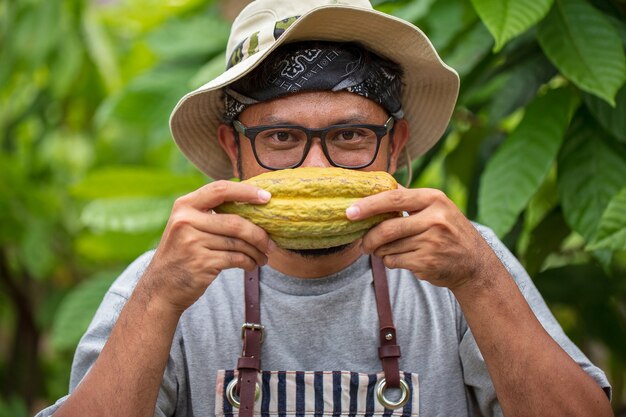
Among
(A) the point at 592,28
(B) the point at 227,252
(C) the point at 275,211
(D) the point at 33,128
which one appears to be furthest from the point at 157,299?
(D) the point at 33,128

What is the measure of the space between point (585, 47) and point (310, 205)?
33.9 inches

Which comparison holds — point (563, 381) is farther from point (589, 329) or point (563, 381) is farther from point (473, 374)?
point (589, 329)

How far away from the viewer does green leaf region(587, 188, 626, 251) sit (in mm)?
1853

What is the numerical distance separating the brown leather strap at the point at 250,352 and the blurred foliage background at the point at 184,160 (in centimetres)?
58

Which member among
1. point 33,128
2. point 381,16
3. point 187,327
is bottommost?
point 187,327

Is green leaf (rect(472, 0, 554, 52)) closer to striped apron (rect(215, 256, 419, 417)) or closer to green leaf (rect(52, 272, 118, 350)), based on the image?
striped apron (rect(215, 256, 419, 417))

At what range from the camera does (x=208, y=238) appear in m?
1.57

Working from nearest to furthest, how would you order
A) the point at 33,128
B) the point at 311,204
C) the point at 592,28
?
the point at 311,204 → the point at 592,28 → the point at 33,128

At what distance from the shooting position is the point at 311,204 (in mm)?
1553

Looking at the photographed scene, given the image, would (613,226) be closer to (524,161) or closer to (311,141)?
(524,161)

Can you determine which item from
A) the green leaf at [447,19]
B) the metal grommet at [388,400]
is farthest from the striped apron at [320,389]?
the green leaf at [447,19]

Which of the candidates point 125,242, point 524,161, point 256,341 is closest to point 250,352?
point 256,341

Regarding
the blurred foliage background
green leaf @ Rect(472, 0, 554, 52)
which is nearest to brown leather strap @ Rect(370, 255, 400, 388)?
the blurred foliage background

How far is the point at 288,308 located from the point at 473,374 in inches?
16.6
